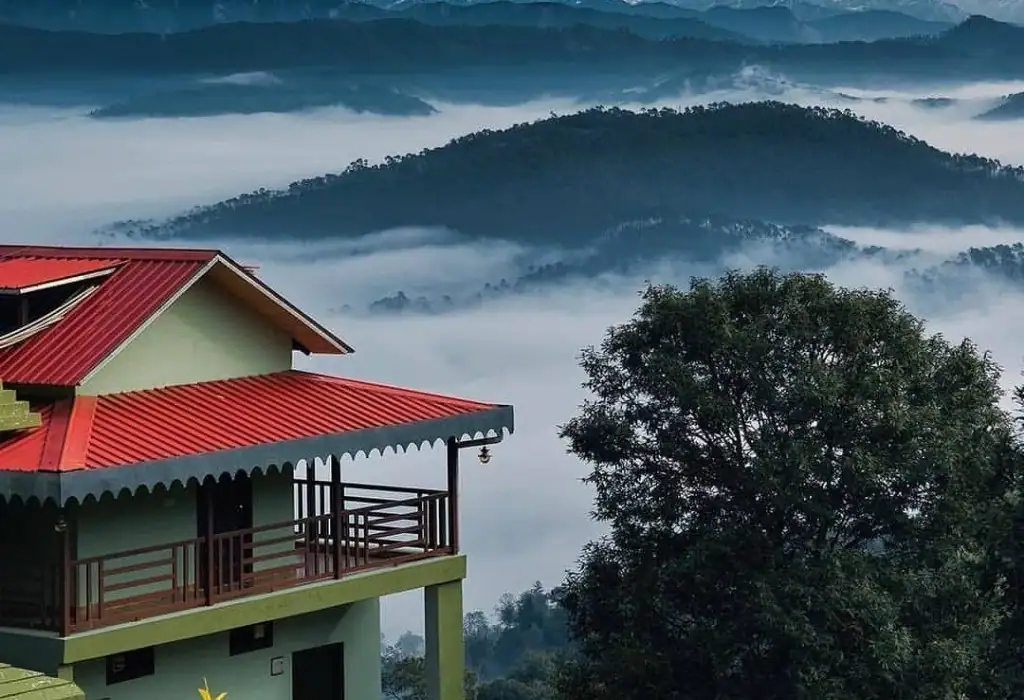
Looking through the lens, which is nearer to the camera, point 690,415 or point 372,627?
point 372,627

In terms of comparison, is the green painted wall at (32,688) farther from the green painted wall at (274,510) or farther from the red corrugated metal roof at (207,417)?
the green painted wall at (274,510)

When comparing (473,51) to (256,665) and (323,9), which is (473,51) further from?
(256,665)

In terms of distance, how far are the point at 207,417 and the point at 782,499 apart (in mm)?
8968

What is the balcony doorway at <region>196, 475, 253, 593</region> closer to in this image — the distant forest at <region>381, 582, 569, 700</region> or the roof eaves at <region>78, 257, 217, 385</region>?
the roof eaves at <region>78, 257, 217, 385</region>

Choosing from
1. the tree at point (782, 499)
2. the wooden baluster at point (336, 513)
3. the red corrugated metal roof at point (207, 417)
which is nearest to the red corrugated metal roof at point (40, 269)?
the red corrugated metal roof at point (207, 417)

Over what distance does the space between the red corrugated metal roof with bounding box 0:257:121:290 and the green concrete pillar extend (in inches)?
181

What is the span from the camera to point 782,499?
81.4ft

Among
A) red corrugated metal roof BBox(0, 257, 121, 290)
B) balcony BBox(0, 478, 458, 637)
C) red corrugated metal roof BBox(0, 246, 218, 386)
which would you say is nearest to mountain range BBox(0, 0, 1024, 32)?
red corrugated metal roof BBox(0, 257, 121, 290)

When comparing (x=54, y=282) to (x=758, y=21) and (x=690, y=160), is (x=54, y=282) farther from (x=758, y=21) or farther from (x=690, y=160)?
(x=758, y=21)

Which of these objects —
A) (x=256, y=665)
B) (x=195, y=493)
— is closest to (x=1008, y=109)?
(x=256, y=665)

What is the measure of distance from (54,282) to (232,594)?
10.9 ft

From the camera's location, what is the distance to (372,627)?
21.3 meters

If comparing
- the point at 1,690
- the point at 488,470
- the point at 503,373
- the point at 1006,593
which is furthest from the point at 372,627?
the point at 503,373

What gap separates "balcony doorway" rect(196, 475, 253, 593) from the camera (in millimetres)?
18047
